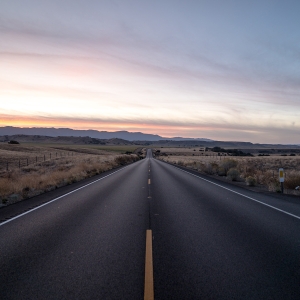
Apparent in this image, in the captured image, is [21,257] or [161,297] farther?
[21,257]

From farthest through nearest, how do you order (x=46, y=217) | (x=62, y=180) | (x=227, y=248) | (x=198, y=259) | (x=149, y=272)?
(x=62, y=180) → (x=46, y=217) → (x=227, y=248) → (x=198, y=259) → (x=149, y=272)

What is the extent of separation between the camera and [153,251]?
5.96 m

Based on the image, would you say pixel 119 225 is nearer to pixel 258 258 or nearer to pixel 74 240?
pixel 74 240

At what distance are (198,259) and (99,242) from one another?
7.43ft

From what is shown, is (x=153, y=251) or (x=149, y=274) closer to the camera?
(x=149, y=274)

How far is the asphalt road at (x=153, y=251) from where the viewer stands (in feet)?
14.4

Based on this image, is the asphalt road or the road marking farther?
the asphalt road

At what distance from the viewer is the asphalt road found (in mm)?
4402

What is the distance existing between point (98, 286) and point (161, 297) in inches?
38.8

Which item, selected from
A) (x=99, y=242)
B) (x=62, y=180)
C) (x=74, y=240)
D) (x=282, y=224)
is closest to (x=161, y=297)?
(x=99, y=242)

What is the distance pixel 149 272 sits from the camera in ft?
16.2

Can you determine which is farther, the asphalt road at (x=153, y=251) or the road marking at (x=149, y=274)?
the asphalt road at (x=153, y=251)

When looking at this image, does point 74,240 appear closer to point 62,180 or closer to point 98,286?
point 98,286

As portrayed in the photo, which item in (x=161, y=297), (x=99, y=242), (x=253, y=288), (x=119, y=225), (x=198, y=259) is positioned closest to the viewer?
(x=161, y=297)
